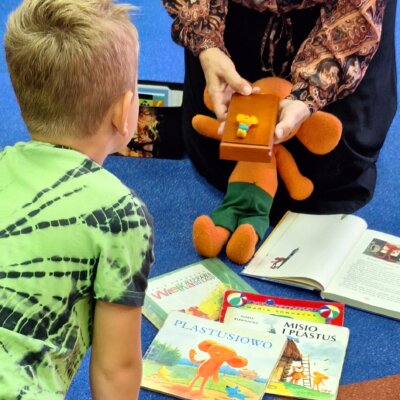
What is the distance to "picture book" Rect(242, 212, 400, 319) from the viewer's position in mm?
1421

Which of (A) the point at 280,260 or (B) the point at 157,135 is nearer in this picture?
(A) the point at 280,260

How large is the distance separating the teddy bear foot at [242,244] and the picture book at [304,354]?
15 centimetres

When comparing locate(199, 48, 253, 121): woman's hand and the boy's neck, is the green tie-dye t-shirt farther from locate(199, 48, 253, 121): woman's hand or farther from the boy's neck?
locate(199, 48, 253, 121): woman's hand

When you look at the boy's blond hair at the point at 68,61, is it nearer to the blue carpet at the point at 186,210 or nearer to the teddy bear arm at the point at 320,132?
the blue carpet at the point at 186,210

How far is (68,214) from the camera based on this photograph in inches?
32.7

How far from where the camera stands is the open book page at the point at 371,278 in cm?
141

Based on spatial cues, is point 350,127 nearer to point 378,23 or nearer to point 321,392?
point 378,23

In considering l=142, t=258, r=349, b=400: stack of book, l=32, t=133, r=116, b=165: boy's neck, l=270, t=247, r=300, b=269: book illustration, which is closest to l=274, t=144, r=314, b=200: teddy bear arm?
l=270, t=247, r=300, b=269: book illustration

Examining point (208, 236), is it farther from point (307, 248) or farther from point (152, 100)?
point (152, 100)

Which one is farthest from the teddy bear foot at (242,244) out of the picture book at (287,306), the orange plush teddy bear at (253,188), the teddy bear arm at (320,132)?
the teddy bear arm at (320,132)

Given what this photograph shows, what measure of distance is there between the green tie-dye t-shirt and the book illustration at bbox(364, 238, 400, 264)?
744mm

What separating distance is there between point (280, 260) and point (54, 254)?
77cm

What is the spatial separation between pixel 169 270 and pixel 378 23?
663 mm

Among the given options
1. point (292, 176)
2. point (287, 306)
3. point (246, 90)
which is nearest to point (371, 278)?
point (287, 306)
